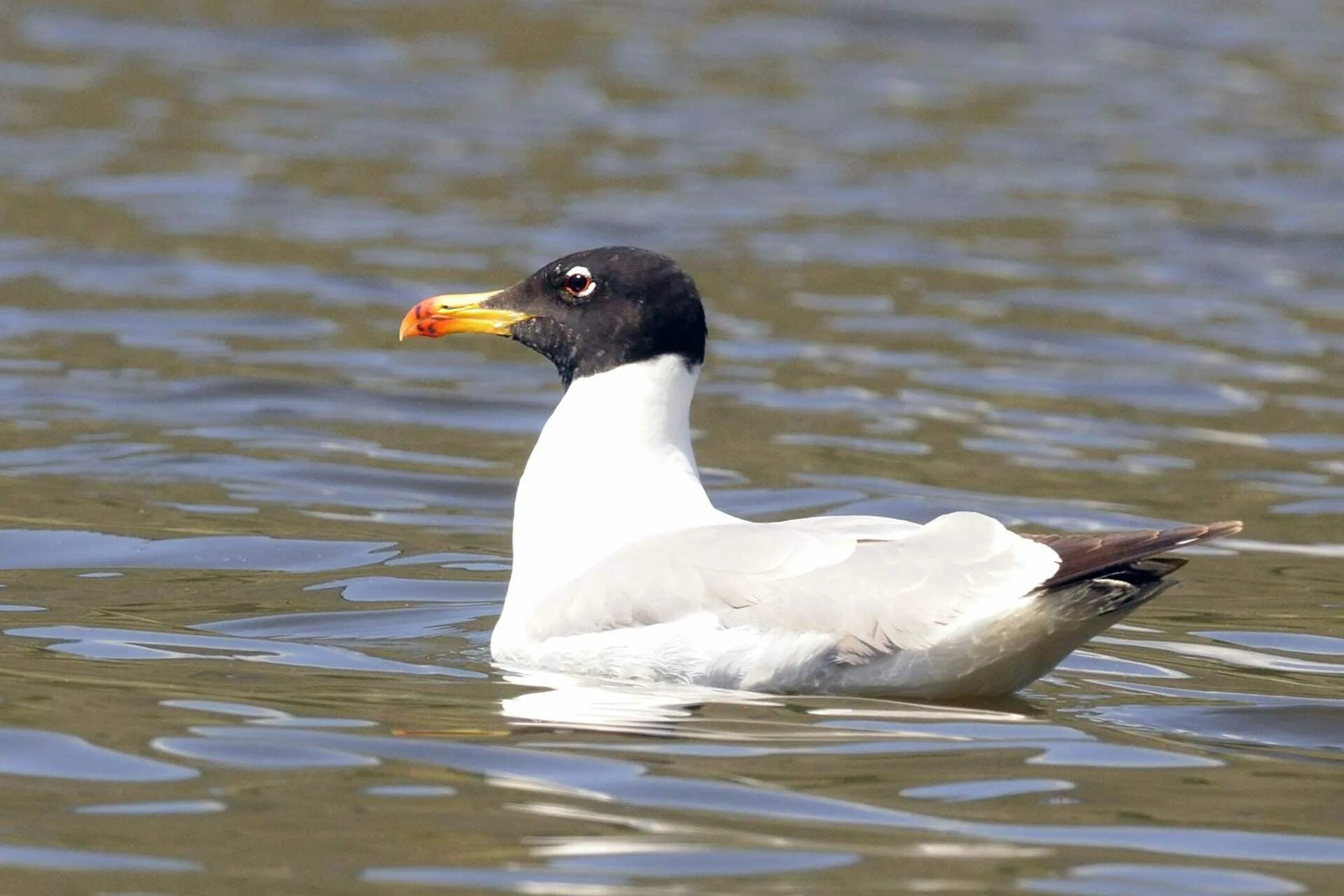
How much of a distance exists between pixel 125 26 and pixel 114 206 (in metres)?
6.06

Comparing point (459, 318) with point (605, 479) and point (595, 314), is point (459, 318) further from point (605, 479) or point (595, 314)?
point (605, 479)

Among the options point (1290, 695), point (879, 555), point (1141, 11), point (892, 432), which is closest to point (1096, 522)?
point (892, 432)

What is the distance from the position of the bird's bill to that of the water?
955 mm

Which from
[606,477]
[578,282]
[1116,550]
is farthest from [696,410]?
[1116,550]

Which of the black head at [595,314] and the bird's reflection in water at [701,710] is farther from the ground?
the black head at [595,314]

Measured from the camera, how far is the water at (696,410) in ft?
17.0

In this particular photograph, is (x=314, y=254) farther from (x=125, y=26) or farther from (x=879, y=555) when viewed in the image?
(x=879, y=555)

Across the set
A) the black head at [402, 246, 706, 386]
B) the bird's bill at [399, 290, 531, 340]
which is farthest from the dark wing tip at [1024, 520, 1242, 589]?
the bird's bill at [399, 290, 531, 340]

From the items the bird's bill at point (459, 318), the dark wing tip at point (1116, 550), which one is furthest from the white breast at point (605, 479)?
the dark wing tip at point (1116, 550)

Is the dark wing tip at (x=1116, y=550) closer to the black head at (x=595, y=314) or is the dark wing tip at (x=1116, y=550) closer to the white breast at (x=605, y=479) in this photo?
the white breast at (x=605, y=479)

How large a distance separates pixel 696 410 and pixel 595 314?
491cm

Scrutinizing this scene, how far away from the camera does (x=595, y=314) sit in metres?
7.50

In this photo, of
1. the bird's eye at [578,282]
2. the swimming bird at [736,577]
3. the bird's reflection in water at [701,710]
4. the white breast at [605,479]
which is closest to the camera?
the bird's reflection in water at [701,710]

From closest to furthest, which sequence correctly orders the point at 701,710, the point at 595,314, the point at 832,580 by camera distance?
the point at 701,710 < the point at 832,580 < the point at 595,314
